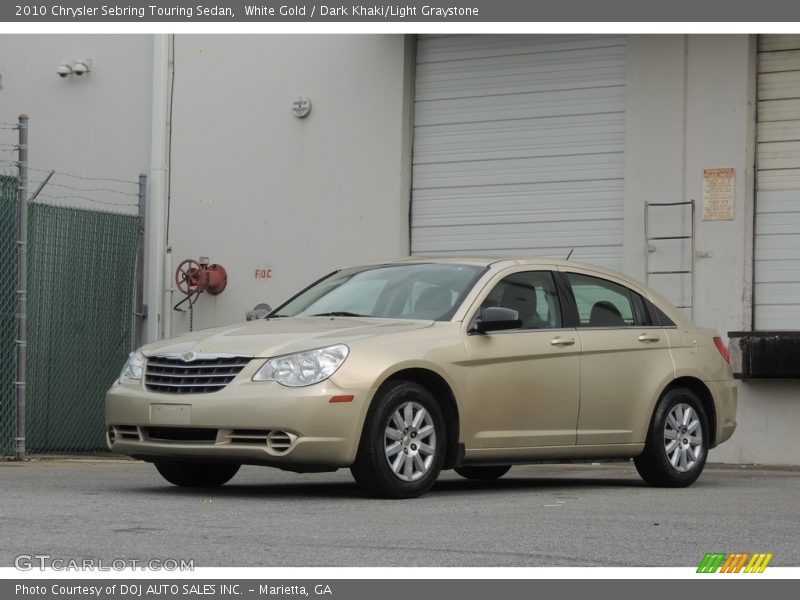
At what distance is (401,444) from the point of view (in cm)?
960

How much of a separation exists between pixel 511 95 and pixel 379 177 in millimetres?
1819

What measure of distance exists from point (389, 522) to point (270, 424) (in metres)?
1.39

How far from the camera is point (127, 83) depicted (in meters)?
20.5

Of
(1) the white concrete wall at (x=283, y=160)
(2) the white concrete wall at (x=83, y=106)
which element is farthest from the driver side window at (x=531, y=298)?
(2) the white concrete wall at (x=83, y=106)

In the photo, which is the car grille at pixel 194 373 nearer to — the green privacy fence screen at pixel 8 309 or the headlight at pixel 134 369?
the headlight at pixel 134 369

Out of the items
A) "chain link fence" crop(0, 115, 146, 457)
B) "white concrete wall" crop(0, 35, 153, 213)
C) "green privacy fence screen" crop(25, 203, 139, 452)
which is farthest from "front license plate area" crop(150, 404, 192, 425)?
"white concrete wall" crop(0, 35, 153, 213)

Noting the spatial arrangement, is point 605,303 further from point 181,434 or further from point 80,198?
point 80,198

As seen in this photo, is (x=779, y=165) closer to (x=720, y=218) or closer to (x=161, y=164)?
(x=720, y=218)

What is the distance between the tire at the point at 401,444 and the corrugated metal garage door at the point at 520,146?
304 inches

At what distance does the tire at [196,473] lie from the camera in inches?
413

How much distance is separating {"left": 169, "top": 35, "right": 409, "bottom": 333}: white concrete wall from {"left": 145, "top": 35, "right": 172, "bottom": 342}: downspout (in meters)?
0.13

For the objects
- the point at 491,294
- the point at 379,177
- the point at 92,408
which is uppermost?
the point at 379,177

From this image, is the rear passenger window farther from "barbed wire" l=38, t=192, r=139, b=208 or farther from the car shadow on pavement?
"barbed wire" l=38, t=192, r=139, b=208
